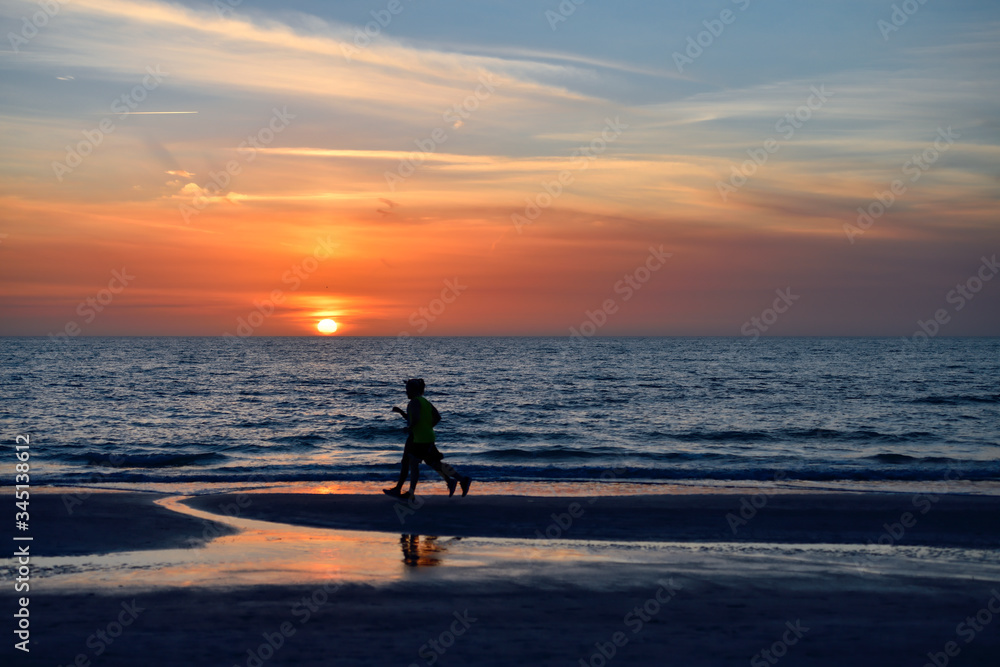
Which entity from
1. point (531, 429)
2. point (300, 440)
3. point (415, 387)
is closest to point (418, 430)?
point (415, 387)

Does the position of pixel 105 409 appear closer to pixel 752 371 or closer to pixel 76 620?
pixel 76 620

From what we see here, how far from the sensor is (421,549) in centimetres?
1077

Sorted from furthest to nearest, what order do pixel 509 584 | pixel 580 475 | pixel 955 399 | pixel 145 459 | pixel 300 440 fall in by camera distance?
pixel 955 399 < pixel 300 440 < pixel 145 459 < pixel 580 475 < pixel 509 584

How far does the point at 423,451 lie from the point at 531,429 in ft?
61.3

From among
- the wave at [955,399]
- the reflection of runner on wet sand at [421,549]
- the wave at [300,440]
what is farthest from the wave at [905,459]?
the wave at [955,399]

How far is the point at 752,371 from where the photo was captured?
72.1 m

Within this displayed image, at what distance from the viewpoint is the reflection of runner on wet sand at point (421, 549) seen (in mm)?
10023

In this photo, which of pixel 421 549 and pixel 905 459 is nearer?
pixel 421 549

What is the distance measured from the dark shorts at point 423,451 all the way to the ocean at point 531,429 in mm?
5971

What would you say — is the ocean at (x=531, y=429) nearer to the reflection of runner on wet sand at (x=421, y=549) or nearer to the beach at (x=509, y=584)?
the beach at (x=509, y=584)

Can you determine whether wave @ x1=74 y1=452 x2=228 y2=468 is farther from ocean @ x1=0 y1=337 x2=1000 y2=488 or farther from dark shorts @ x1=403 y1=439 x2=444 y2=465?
dark shorts @ x1=403 y1=439 x2=444 y2=465

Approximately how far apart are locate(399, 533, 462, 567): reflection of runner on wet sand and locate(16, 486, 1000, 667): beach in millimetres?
63

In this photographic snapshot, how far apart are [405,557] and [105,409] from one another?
3410 centimetres

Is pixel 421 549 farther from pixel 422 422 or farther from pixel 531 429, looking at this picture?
pixel 531 429
